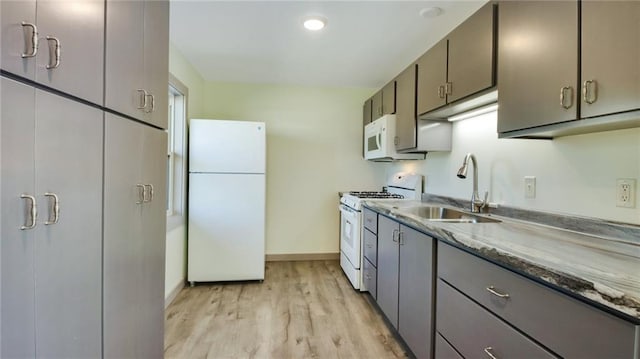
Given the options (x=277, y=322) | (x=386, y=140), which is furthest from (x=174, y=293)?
(x=386, y=140)

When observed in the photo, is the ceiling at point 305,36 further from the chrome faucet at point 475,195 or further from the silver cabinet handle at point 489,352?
the silver cabinet handle at point 489,352

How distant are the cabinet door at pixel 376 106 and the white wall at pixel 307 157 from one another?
55 cm

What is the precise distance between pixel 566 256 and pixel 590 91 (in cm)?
61

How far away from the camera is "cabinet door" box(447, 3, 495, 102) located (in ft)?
5.44

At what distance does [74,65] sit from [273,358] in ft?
6.14

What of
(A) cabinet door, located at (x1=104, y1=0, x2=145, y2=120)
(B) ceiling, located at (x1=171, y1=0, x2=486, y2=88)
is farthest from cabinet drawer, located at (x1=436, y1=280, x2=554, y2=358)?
(B) ceiling, located at (x1=171, y1=0, x2=486, y2=88)

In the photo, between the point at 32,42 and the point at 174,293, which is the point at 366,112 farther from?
the point at 32,42

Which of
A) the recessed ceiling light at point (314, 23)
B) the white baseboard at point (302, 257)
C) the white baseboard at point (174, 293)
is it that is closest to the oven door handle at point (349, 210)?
the white baseboard at point (302, 257)

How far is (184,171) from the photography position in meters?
3.19

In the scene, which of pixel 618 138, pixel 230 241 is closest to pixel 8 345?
pixel 618 138

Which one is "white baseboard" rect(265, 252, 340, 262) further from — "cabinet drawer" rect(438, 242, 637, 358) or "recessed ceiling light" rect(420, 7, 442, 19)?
"recessed ceiling light" rect(420, 7, 442, 19)

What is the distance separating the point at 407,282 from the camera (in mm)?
1965

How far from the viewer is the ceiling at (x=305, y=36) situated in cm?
212

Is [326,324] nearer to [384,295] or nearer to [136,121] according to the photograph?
[384,295]
